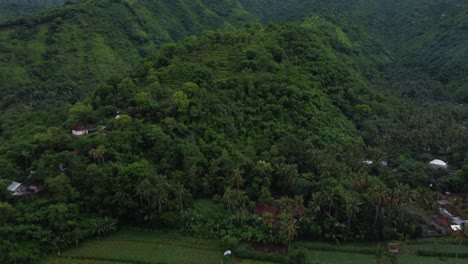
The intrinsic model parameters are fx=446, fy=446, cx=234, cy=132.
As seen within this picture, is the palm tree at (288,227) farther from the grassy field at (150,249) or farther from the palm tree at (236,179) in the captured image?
the palm tree at (236,179)

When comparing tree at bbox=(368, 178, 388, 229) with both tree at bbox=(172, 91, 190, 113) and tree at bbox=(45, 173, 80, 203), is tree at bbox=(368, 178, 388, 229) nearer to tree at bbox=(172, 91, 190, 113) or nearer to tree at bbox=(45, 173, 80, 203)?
tree at bbox=(172, 91, 190, 113)

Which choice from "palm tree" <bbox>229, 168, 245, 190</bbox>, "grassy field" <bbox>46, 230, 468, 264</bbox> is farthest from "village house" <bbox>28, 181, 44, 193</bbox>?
"palm tree" <bbox>229, 168, 245, 190</bbox>

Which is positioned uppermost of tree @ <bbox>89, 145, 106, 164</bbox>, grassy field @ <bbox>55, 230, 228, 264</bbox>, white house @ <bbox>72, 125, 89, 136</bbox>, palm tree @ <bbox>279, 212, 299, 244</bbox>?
white house @ <bbox>72, 125, 89, 136</bbox>

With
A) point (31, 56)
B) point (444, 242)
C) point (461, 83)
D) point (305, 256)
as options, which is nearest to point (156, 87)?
point (305, 256)

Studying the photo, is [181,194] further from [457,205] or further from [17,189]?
[457,205]

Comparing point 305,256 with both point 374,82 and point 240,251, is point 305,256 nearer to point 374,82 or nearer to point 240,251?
point 240,251

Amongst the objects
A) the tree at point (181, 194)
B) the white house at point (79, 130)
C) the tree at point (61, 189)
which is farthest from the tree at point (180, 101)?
the tree at point (61, 189)
